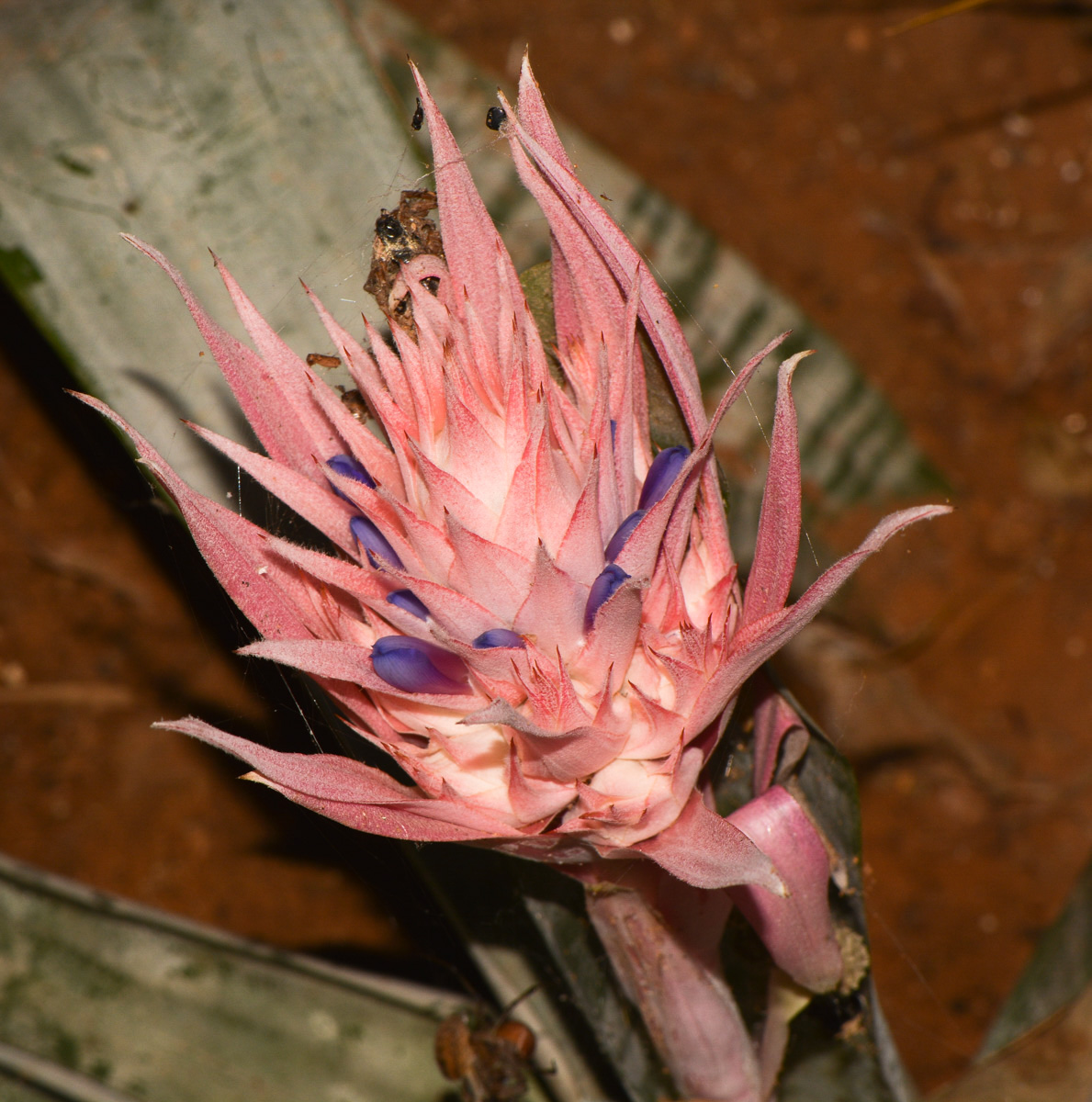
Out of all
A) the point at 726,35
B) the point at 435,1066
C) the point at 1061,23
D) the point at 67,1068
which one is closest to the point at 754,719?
the point at 435,1066

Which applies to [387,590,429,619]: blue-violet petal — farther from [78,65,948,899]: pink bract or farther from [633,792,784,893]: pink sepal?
[633,792,784,893]: pink sepal

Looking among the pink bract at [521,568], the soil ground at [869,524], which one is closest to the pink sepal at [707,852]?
the pink bract at [521,568]

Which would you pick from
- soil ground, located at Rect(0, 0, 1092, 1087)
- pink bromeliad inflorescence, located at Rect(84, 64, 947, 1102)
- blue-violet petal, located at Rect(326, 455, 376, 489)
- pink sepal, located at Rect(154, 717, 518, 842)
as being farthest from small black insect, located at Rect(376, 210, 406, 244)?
soil ground, located at Rect(0, 0, 1092, 1087)

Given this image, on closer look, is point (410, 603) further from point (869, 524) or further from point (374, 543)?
point (869, 524)

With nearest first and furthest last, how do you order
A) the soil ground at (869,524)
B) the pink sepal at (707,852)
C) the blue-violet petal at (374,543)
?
the pink sepal at (707,852), the blue-violet petal at (374,543), the soil ground at (869,524)

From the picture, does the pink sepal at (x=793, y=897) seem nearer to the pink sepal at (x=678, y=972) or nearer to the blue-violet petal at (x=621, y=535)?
the pink sepal at (x=678, y=972)

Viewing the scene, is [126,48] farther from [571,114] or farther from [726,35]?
[726,35]

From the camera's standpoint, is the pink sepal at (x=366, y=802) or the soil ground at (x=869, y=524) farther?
the soil ground at (x=869, y=524)
